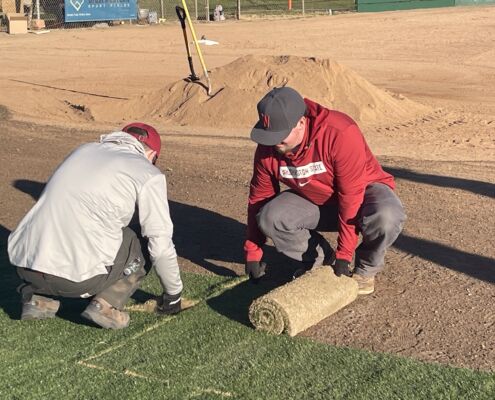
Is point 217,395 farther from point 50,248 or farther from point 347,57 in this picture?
point 347,57

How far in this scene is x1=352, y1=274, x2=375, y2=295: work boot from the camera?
19.5 ft

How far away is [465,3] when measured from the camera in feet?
124

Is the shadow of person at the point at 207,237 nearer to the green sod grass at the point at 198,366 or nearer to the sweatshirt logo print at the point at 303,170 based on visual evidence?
the sweatshirt logo print at the point at 303,170

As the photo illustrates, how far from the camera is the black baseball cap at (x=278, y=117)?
Result: 5.30 meters

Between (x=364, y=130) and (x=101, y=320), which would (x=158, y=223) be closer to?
(x=101, y=320)

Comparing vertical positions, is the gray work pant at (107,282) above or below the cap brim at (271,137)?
below

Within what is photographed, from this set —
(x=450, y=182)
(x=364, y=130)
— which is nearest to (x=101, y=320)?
(x=450, y=182)

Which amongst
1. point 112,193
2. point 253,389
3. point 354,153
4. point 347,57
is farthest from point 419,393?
point 347,57

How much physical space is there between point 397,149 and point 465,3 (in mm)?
27606

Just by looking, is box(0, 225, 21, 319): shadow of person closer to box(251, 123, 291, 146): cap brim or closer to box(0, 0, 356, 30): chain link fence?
box(251, 123, 291, 146): cap brim

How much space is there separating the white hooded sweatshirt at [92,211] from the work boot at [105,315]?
24cm

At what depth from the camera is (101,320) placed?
17.6ft

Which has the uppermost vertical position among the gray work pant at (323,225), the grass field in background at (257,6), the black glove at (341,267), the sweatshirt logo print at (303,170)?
the grass field in background at (257,6)

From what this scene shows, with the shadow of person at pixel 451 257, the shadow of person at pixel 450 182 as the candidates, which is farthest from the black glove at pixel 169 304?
the shadow of person at pixel 450 182
